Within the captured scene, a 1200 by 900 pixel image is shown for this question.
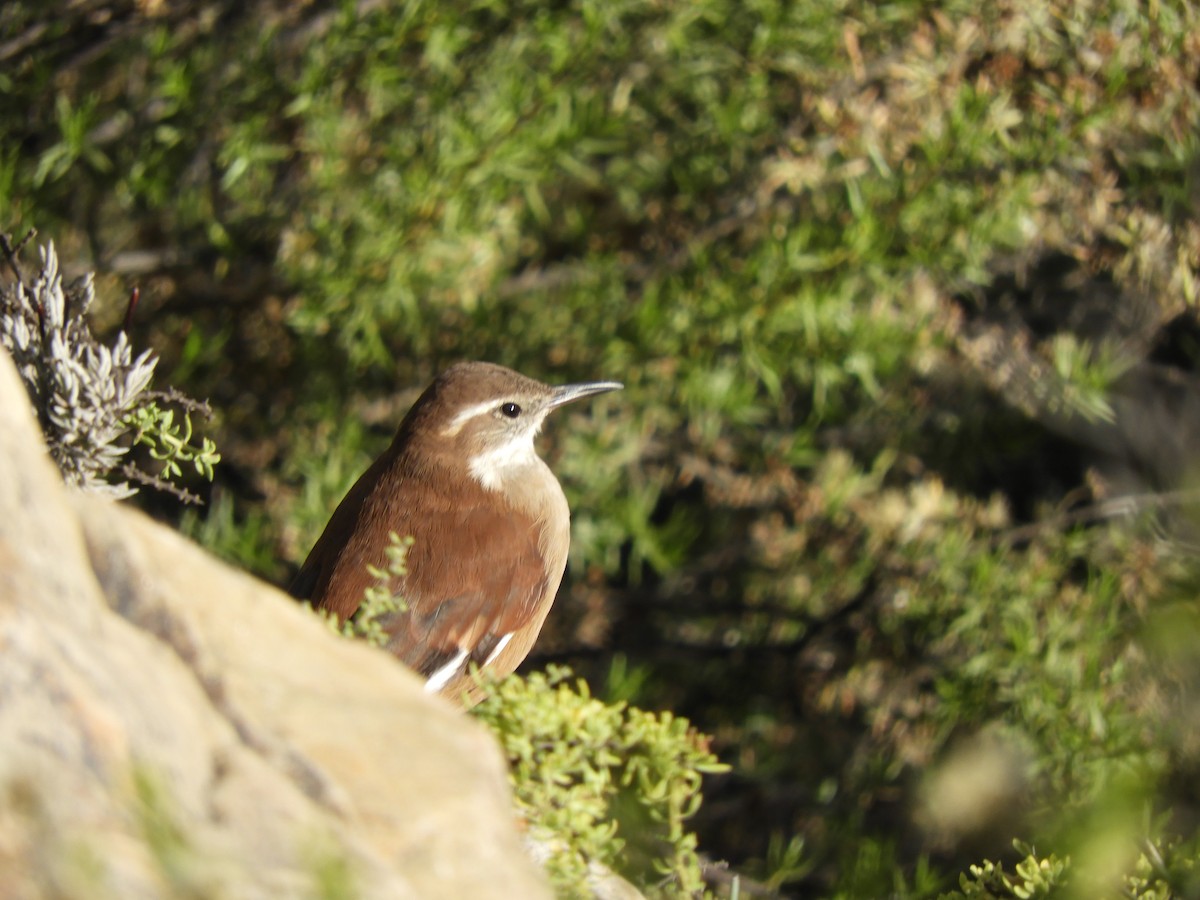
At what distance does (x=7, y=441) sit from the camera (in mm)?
1805

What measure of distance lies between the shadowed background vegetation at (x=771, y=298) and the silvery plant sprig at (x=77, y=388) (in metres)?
2.04

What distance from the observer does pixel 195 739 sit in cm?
177

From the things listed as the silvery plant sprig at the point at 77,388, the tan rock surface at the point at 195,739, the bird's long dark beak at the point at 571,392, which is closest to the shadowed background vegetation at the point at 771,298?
the bird's long dark beak at the point at 571,392

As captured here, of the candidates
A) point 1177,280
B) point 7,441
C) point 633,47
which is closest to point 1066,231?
point 1177,280

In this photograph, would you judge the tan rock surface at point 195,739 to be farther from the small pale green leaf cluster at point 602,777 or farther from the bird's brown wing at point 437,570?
the bird's brown wing at point 437,570

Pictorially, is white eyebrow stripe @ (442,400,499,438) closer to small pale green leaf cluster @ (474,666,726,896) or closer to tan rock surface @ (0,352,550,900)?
small pale green leaf cluster @ (474,666,726,896)

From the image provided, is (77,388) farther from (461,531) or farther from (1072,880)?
(1072,880)

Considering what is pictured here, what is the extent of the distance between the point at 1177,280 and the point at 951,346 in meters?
0.93

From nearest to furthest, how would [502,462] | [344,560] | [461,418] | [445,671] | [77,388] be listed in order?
[77,388] < [344,560] < [445,671] < [461,418] < [502,462]

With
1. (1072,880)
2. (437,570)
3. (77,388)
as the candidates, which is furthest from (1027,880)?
(77,388)

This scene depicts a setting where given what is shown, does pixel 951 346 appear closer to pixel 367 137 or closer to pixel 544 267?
pixel 544 267

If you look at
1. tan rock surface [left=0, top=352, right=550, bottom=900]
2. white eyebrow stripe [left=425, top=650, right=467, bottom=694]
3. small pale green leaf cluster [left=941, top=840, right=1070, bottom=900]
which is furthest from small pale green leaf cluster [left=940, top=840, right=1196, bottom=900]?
white eyebrow stripe [left=425, top=650, right=467, bottom=694]

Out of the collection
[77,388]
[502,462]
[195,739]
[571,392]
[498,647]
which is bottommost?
[498,647]

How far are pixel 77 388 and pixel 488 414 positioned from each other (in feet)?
6.44
